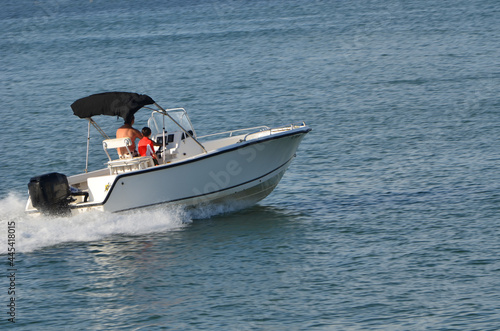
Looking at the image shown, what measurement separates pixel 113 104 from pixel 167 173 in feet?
5.97

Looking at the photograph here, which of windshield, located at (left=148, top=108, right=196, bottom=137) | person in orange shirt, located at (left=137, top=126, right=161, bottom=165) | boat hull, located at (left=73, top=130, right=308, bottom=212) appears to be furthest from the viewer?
windshield, located at (left=148, top=108, right=196, bottom=137)

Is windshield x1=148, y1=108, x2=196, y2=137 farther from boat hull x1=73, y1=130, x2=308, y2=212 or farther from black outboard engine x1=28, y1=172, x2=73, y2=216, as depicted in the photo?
black outboard engine x1=28, y1=172, x2=73, y2=216

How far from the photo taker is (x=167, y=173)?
55.3 feet

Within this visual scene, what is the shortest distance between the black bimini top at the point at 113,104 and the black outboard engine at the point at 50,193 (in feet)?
5.08

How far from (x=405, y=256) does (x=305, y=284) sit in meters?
2.30

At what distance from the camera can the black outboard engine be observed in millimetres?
16312

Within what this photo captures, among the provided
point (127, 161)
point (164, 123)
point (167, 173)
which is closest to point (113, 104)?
point (127, 161)

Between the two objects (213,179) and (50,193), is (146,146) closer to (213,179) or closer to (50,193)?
(213,179)

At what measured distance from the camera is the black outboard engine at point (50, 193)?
16312 mm

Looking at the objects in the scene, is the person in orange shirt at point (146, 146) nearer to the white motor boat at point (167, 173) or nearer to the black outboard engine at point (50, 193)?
the white motor boat at point (167, 173)

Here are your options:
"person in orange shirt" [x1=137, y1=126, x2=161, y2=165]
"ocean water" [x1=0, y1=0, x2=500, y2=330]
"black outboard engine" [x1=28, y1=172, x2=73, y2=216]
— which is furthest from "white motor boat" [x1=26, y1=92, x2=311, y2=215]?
"ocean water" [x1=0, y1=0, x2=500, y2=330]

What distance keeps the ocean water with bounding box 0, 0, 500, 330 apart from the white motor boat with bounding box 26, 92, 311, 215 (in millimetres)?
448

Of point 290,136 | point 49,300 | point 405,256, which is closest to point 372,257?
point 405,256

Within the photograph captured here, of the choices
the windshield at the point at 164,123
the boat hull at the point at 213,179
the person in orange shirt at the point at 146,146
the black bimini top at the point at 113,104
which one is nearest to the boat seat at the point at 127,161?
the person in orange shirt at the point at 146,146
